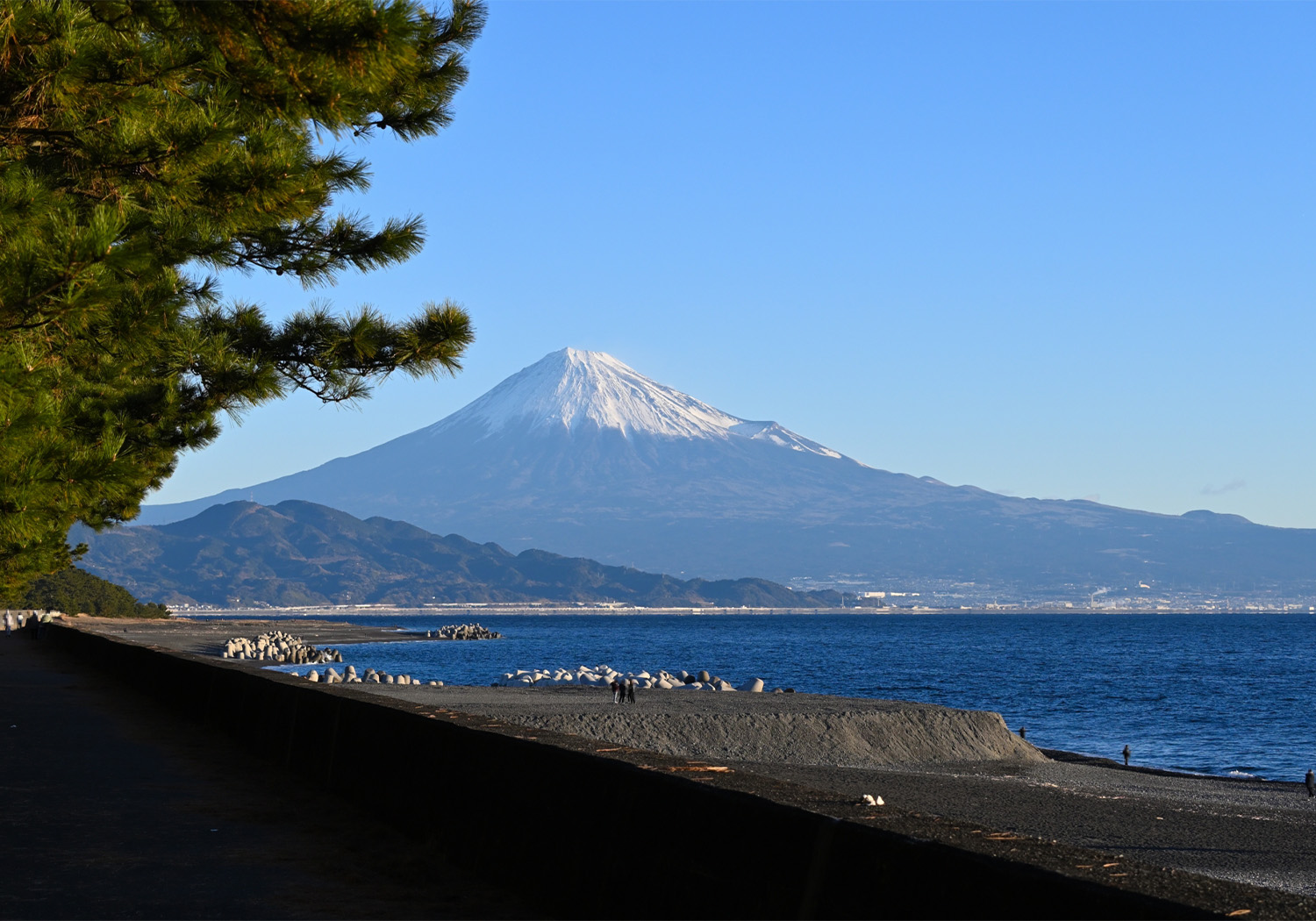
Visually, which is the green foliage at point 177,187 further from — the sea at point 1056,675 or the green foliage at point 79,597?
the green foliage at point 79,597

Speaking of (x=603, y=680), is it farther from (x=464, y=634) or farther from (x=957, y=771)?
(x=464, y=634)

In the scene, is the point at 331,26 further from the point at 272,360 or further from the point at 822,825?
A: the point at 272,360

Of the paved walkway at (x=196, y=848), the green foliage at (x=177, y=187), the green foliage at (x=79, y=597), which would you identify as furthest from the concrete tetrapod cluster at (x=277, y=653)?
the paved walkway at (x=196, y=848)

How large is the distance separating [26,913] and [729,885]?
11.4ft

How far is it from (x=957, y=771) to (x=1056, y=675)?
181 ft

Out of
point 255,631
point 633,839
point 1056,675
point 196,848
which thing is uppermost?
point 633,839

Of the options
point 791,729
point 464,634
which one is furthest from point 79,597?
point 791,729

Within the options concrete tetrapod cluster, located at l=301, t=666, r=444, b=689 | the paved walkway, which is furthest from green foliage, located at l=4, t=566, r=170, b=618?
the paved walkway

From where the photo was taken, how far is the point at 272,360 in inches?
680

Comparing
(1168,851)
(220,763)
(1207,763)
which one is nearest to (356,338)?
(220,763)

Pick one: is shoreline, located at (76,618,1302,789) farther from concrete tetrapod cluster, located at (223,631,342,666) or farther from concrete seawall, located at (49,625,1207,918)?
concrete seawall, located at (49,625,1207,918)

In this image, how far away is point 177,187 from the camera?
400 inches

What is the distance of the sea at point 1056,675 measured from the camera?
4156 centimetres

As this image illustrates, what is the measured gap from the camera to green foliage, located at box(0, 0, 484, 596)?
7746mm
